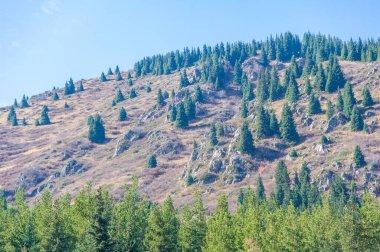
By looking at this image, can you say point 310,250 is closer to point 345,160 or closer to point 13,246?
point 13,246

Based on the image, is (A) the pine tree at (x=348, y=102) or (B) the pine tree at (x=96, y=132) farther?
(B) the pine tree at (x=96, y=132)

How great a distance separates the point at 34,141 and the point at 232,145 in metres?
87.4

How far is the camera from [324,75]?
169125 mm

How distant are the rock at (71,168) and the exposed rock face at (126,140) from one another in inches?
531

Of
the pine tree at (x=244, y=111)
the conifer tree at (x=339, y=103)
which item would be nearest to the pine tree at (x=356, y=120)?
the conifer tree at (x=339, y=103)

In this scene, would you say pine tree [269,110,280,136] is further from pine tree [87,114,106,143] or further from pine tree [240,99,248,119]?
pine tree [87,114,106,143]

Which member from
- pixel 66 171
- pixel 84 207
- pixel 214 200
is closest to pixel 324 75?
pixel 214 200

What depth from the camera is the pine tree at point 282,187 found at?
104 metres

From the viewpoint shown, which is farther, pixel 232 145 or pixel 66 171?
pixel 66 171

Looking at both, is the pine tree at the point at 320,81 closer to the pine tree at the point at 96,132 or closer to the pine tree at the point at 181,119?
the pine tree at the point at 181,119

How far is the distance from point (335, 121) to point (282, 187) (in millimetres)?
42295

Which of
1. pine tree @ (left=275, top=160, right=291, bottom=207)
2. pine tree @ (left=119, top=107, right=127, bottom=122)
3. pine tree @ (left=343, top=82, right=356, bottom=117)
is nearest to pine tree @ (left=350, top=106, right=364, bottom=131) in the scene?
pine tree @ (left=343, top=82, right=356, bottom=117)

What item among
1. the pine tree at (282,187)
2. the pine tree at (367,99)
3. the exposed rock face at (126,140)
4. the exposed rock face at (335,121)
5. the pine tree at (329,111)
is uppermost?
the pine tree at (367,99)

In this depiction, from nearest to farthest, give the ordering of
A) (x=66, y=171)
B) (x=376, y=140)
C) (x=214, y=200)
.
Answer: (x=214, y=200)
(x=376, y=140)
(x=66, y=171)
